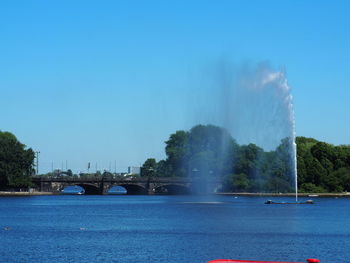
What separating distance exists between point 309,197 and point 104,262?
117 meters

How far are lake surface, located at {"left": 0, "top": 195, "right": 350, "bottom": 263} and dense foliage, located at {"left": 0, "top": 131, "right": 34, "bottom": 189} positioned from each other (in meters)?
67.9

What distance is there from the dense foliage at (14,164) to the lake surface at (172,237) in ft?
223

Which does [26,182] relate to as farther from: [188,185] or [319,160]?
[319,160]

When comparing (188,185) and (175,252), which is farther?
(188,185)

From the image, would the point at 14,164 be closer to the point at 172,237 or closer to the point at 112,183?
the point at 112,183

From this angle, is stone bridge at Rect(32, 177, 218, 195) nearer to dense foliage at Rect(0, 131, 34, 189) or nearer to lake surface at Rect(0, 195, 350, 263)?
dense foliage at Rect(0, 131, 34, 189)

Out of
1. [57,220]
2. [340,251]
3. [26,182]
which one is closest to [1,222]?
[57,220]

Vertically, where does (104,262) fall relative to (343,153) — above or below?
below

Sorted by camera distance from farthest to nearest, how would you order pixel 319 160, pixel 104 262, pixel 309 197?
1. pixel 319 160
2. pixel 309 197
3. pixel 104 262

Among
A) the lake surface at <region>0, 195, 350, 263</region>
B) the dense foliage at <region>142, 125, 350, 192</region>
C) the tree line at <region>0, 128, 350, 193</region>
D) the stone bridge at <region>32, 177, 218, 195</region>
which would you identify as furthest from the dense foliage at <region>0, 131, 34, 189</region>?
the lake surface at <region>0, 195, 350, 263</region>

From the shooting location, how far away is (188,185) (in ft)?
600

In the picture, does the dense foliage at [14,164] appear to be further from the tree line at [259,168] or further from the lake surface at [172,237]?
the lake surface at [172,237]

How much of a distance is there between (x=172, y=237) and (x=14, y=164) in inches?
4094

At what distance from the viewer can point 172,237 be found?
2633 inches
